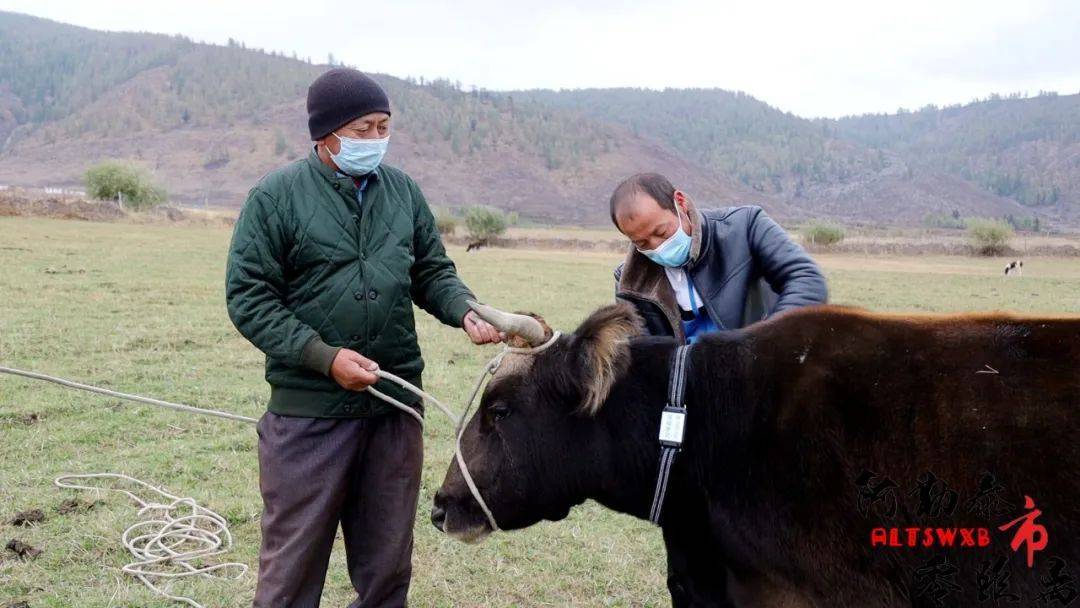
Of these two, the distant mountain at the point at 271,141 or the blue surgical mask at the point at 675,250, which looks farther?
the distant mountain at the point at 271,141

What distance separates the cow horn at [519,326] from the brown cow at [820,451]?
2.9 inches

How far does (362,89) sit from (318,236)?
2.11ft

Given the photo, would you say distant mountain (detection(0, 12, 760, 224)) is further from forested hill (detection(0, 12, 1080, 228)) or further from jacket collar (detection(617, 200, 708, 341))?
jacket collar (detection(617, 200, 708, 341))

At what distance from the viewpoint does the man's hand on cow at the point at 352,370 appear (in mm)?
3141

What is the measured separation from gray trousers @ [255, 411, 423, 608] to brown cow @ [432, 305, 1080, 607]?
447mm

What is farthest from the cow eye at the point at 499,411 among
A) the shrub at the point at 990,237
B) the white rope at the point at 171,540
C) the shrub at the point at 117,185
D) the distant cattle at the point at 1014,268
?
the shrub at the point at 990,237

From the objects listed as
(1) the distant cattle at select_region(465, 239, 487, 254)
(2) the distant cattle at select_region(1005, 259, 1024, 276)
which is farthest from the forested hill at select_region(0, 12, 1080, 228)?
(2) the distant cattle at select_region(1005, 259, 1024, 276)

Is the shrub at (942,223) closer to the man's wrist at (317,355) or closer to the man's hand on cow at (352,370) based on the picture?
the man's hand on cow at (352,370)

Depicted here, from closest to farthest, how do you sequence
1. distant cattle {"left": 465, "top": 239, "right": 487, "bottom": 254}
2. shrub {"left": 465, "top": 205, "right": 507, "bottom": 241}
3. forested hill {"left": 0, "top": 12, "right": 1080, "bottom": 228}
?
distant cattle {"left": 465, "top": 239, "right": 487, "bottom": 254}, shrub {"left": 465, "top": 205, "right": 507, "bottom": 241}, forested hill {"left": 0, "top": 12, "right": 1080, "bottom": 228}

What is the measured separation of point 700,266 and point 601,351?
853 mm

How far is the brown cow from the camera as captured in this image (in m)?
2.54

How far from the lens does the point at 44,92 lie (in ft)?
649

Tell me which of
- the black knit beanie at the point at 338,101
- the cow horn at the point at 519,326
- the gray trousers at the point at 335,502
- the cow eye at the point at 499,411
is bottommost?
the gray trousers at the point at 335,502

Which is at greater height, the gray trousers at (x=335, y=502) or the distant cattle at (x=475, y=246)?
the gray trousers at (x=335, y=502)
